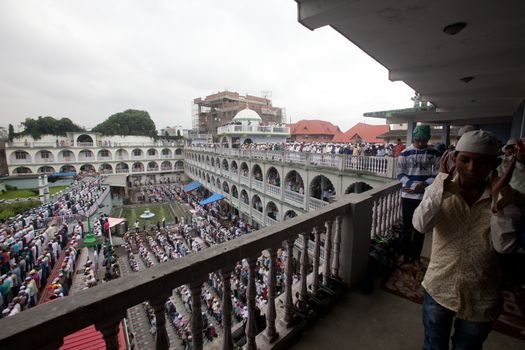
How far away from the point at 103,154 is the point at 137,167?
19.1 ft

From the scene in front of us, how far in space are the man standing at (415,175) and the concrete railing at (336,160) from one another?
24.8ft

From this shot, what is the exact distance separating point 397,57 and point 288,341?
13.7ft

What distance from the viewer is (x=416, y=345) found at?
222 centimetres

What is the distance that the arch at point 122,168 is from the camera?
44031 millimetres

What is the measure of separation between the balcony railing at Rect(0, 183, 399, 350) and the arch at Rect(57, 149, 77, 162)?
49.9 m

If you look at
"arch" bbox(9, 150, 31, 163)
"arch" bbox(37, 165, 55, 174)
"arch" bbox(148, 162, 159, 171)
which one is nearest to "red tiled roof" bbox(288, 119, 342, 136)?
→ "arch" bbox(148, 162, 159, 171)

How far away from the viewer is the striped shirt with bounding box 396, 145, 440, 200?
344 centimetres

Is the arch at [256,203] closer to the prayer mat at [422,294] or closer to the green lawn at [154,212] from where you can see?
the green lawn at [154,212]

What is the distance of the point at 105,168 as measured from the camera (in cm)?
4353

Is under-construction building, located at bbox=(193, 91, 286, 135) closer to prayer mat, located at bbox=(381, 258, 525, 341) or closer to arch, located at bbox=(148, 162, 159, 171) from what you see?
arch, located at bbox=(148, 162, 159, 171)

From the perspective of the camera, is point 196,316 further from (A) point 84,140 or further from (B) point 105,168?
(A) point 84,140

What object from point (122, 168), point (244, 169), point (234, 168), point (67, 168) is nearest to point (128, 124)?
point (122, 168)

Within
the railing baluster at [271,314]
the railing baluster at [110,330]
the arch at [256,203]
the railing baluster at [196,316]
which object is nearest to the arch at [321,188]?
the arch at [256,203]

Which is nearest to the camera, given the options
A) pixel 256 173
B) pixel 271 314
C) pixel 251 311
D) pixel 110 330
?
pixel 110 330
